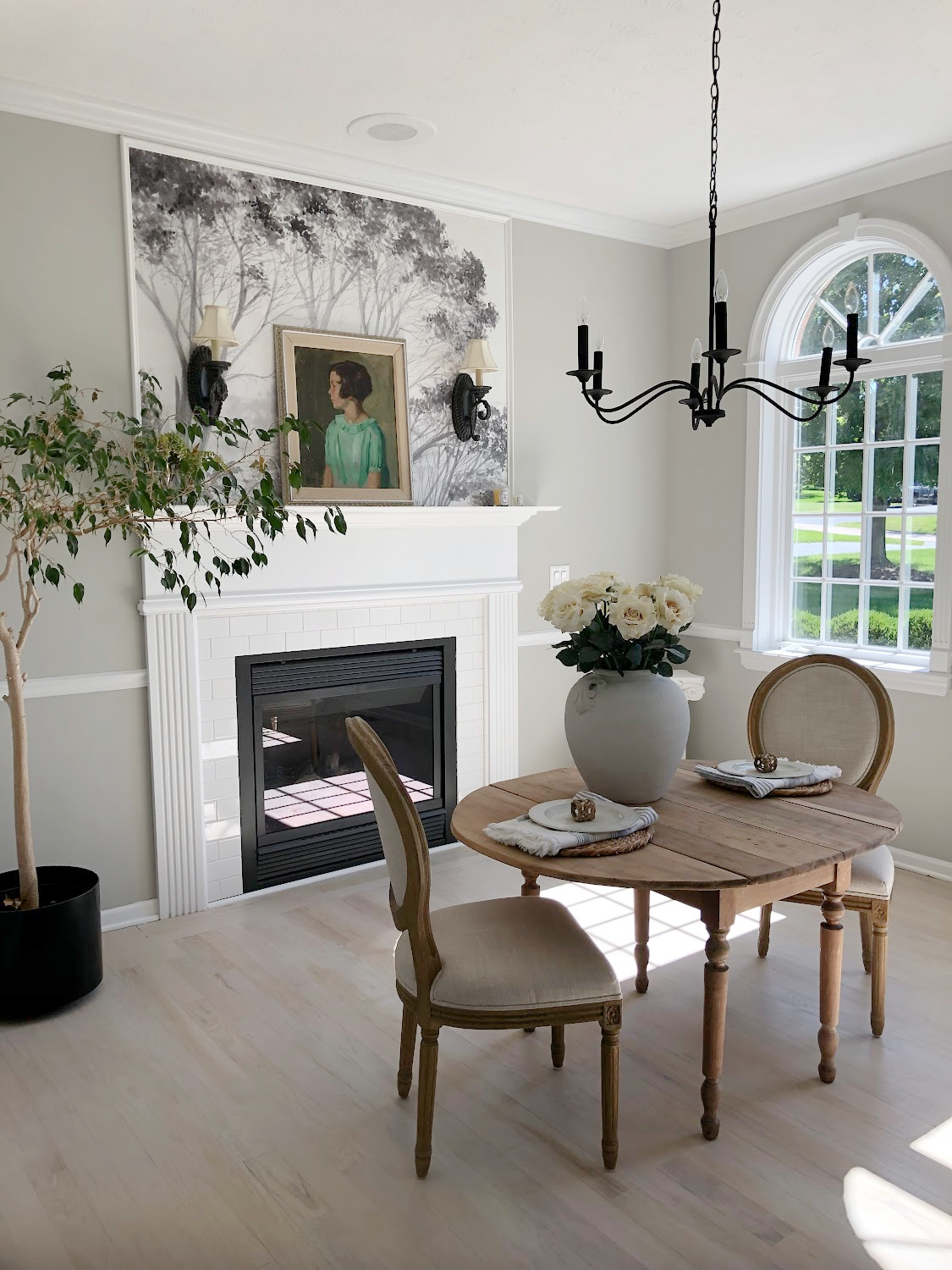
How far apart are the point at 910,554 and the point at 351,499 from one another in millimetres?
2222

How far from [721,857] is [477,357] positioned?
8.30 feet

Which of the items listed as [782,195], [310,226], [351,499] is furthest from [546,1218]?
[782,195]

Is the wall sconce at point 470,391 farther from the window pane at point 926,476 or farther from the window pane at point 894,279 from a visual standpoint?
the window pane at point 926,476

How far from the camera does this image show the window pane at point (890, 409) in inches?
160

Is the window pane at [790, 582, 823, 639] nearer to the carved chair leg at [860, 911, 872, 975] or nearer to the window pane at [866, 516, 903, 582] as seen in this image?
the window pane at [866, 516, 903, 582]

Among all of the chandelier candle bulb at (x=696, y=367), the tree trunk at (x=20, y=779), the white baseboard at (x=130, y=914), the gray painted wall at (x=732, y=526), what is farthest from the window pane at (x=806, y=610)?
the tree trunk at (x=20, y=779)

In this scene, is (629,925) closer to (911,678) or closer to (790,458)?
(911,678)

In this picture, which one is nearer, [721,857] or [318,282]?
[721,857]

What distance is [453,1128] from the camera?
236 centimetres

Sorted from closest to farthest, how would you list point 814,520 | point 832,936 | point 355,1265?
point 355,1265
point 832,936
point 814,520

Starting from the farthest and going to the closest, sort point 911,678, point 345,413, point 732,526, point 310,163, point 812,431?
1. point 732,526
2. point 812,431
3. point 911,678
4. point 345,413
5. point 310,163

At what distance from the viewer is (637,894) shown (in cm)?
300

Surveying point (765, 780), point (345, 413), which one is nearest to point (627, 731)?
point (765, 780)

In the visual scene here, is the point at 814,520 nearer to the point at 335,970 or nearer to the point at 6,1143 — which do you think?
the point at 335,970
